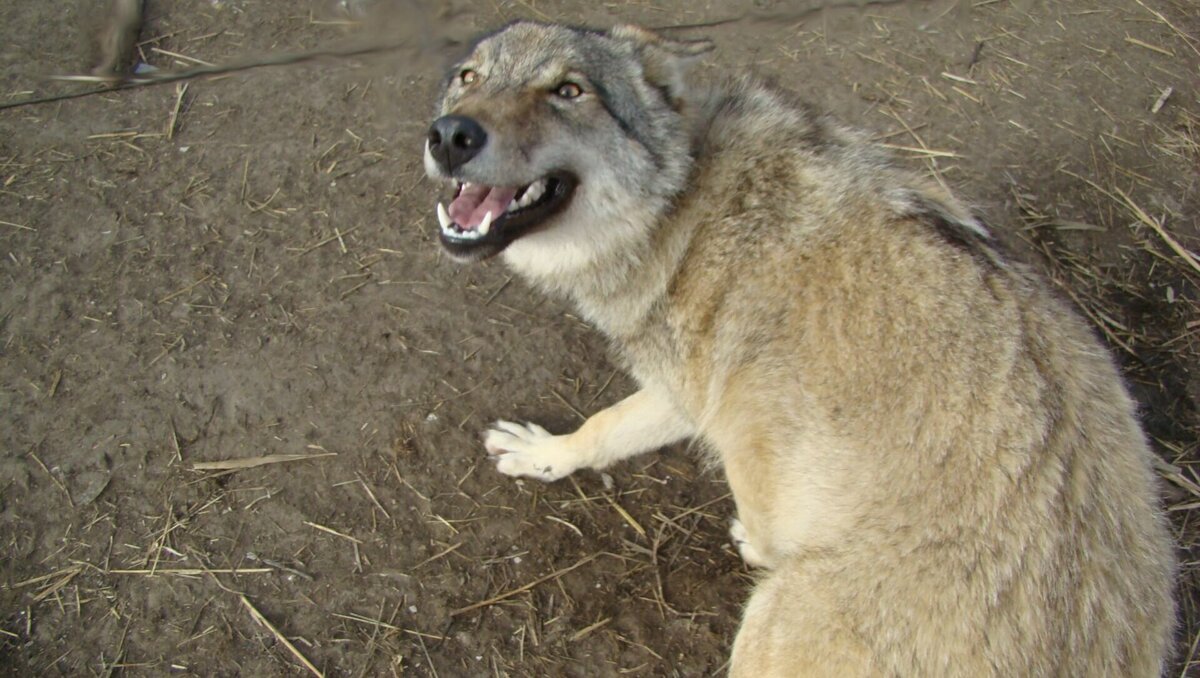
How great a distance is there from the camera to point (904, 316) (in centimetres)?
290

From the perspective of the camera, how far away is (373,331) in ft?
15.3

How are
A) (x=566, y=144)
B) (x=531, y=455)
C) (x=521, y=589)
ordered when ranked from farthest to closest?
(x=531, y=455)
(x=521, y=589)
(x=566, y=144)

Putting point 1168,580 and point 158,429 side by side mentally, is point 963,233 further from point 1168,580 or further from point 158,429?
point 158,429

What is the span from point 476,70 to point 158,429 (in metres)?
2.49

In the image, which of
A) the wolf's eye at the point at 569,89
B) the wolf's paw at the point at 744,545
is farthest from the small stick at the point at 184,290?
the wolf's paw at the point at 744,545

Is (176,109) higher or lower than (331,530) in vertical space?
higher

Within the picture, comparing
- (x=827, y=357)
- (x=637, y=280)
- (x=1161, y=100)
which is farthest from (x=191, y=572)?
(x=1161, y=100)

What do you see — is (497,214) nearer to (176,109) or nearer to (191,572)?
(191,572)

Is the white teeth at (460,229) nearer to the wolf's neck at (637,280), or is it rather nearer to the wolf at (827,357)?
the wolf at (827,357)

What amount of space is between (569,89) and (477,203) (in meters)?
0.62

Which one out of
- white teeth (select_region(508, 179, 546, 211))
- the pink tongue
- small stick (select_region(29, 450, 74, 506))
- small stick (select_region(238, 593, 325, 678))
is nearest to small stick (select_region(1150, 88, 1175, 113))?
white teeth (select_region(508, 179, 546, 211))

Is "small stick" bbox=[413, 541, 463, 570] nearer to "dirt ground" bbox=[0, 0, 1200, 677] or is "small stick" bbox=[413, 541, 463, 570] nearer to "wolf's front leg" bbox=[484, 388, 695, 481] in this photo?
"dirt ground" bbox=[0, 0, 1200, 677]

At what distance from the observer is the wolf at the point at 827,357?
8.52 feet

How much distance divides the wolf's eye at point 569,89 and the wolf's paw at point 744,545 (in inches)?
86.0
